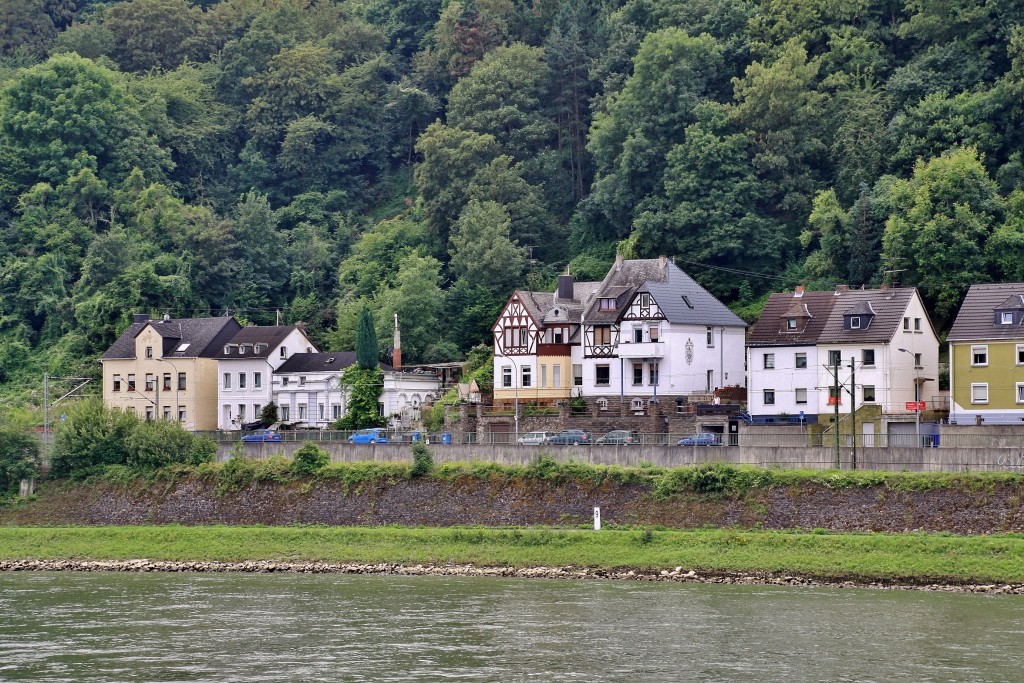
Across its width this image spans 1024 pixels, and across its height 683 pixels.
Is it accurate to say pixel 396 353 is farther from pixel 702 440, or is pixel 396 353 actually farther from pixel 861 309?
pixel 861 309

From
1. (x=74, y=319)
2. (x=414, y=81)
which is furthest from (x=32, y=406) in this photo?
(x=414, y=81)

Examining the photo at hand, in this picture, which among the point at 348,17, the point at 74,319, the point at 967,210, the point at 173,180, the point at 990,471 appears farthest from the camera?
the point at 348,17

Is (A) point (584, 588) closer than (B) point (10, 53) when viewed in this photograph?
Yes

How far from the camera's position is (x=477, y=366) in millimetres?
94938

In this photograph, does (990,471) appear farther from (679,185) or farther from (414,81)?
(414,81)

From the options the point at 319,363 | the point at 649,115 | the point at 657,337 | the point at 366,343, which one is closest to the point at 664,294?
the point at 657,337

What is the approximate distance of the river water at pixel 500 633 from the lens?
137ft

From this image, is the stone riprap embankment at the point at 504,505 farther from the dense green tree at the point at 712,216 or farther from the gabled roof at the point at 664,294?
the dense green tree at the point at 712,216

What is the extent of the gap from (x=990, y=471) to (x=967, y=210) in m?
24.5

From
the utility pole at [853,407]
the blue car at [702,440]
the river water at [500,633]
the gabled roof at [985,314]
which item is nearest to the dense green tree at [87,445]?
the river water at [500,633]

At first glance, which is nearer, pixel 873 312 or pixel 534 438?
pixel 534 438

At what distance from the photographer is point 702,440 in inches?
2847

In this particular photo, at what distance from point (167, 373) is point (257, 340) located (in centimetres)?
525

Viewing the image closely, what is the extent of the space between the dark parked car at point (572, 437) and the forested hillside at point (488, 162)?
19.2 m
